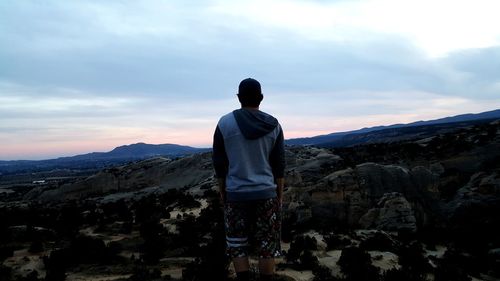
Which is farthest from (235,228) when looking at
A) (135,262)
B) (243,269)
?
(135,262)

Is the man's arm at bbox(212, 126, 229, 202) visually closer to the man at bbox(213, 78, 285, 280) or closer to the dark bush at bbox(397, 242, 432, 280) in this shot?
the man at bbox(213, 78, 285, 280)

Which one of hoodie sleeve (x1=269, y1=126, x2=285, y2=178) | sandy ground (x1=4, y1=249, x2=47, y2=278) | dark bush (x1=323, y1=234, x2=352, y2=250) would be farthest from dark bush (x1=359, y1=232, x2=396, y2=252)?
hoodie sleeve (x1=269, y1=126, x2=285, y2=178)

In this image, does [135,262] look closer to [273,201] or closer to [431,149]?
[273,201]

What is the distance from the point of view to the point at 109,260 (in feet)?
33.9

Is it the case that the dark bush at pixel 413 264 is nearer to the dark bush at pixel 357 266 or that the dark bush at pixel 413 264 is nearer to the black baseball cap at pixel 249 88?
the dark bush at pixel 357 266

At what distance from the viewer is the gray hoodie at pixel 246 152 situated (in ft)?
15.1

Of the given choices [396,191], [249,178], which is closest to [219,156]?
[249,178]

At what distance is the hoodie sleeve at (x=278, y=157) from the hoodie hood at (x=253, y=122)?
0.22 m

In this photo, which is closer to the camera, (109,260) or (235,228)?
(235,228)

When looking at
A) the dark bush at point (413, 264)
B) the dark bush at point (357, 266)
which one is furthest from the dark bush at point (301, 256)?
the dark bush at point (413, 264)

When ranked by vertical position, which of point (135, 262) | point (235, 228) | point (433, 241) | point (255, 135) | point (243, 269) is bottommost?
point (433, 241)

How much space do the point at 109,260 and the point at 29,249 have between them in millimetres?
3312

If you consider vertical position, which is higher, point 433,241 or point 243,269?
point 243,269

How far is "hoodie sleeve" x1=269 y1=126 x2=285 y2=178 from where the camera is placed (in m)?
4.87
